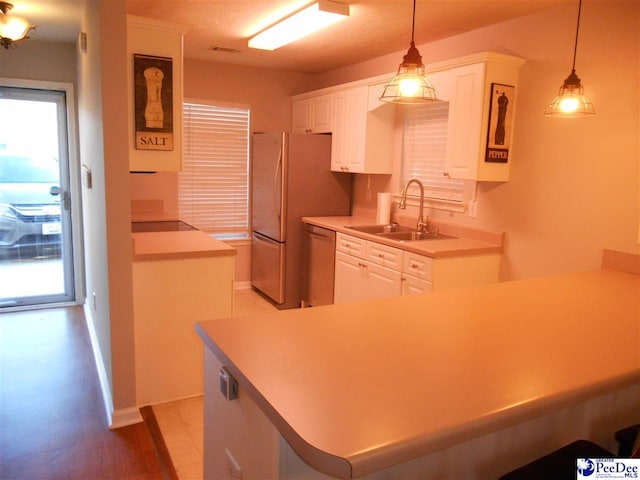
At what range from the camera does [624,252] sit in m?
2.51

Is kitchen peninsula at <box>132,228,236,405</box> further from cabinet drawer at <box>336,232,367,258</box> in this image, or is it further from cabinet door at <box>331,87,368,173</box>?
cabinet door at <box>331,87,368,173</box>

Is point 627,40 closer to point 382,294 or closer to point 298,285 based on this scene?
point 382,294

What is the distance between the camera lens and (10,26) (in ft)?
9.83

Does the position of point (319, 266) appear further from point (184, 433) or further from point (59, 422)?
point (59, 422)

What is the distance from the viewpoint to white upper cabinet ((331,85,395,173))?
13.5 feet

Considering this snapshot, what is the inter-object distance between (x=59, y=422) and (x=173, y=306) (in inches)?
33.3

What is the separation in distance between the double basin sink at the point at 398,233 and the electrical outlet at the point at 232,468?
251 cm

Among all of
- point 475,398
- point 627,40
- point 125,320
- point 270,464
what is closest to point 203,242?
point 125,320

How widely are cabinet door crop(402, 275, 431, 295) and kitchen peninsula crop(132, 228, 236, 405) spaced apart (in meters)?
1.20

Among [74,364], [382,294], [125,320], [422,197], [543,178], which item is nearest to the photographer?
[125,320]

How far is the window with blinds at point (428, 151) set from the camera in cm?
375

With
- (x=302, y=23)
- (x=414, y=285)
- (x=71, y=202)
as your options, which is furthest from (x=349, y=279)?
(x=71, y=202)

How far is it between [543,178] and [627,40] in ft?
2.84

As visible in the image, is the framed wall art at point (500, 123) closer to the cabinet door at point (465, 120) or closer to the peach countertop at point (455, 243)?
the cabinet door at point (465, 120)
